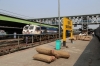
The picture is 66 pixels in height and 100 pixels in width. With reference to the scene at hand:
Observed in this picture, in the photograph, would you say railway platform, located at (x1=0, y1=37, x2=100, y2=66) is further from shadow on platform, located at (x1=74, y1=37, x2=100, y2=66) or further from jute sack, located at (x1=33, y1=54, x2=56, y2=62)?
jute sack, located at (x1=33, y1=54, x2=56, y2=62)

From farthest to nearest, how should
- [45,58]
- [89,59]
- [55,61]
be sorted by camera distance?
1. [89,59]
2. [55,61]
3. [45,58]

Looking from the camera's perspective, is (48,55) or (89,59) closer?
(48,55)

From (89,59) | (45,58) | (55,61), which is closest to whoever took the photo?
(45,58)

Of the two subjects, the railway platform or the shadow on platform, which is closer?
the railway platform

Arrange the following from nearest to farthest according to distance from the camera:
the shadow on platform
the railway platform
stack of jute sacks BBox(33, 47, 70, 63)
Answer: the railway platform, the shadow on platform, stack of jute sacks BBox(33, 47, 70, 63)

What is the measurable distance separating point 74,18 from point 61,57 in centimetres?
6772

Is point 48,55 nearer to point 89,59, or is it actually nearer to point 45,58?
point 45,58

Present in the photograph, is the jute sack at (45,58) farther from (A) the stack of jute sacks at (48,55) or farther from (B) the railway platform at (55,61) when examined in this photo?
(B) the railway platform at (55,61)

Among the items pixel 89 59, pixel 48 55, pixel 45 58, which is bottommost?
pixel 89 59

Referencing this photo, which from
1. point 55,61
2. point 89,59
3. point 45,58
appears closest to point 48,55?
point 45,58

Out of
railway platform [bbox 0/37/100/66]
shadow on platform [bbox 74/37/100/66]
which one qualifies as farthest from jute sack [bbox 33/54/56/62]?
shadow on platform [bbox 74/37/100/66]

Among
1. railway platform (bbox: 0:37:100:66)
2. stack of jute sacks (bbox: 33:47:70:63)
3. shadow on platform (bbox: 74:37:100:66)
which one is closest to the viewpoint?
railway platform (bbox: 0:37:100:66)

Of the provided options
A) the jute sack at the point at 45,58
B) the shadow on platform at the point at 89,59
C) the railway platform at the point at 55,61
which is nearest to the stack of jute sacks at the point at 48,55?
the jute sack at the point at 45,58

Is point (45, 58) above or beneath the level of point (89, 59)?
above
